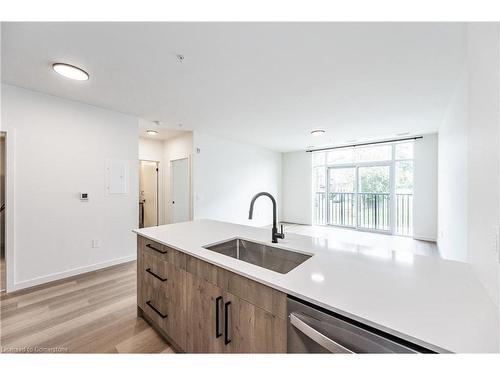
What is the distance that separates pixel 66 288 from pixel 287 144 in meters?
5.21

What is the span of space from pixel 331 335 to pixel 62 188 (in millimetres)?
3467

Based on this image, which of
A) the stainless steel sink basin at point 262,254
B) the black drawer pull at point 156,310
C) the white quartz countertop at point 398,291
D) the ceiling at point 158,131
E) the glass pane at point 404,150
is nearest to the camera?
the white quartz countertop at point 398,291

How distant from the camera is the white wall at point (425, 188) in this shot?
4594mm

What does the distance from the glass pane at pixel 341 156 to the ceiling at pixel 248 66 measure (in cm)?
245

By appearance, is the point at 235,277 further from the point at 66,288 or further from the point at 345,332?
the point at 66,288

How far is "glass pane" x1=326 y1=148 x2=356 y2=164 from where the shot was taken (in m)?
5.83

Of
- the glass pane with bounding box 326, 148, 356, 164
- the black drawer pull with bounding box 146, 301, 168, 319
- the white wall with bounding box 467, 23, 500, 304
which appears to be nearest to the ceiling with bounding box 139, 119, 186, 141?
the black drawer pull with bounding box 146, 301, 168, 319

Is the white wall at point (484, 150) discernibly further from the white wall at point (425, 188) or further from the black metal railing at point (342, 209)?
the black metal railing at point (342, 209)

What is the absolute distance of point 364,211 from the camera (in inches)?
223

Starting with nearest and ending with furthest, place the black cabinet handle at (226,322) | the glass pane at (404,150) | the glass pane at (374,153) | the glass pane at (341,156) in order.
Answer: the black cabinet handle at (226,322) → the glass pane at (404,150) → the glass pane at (374,153) → the glass pane at (341,156)

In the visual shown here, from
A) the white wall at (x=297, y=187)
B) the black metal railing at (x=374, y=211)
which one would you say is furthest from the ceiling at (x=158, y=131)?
the black metal railing at (x=374, y=211)

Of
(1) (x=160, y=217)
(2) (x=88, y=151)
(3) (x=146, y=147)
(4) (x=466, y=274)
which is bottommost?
(1) (x=160, y=217)

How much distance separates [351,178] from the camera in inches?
231
